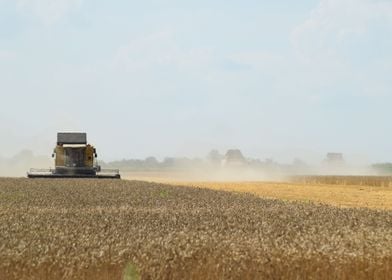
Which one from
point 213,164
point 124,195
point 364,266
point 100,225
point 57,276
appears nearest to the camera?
point 57,276

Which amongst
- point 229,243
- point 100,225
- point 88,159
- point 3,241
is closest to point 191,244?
point 229,243

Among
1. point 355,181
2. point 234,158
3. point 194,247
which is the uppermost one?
point 234,158

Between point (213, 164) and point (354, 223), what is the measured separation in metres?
102

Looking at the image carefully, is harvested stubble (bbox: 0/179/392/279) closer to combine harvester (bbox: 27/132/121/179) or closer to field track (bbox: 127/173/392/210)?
field track (bbox: 127/173/392/210)

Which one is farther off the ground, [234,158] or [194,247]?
[234,158]

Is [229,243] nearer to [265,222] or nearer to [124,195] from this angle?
[265,222]

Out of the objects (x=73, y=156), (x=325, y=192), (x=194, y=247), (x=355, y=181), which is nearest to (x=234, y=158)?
(x=355, y=181)

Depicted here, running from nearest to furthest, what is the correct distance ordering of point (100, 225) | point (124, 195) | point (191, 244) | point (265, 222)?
point (191, 244) → point (100, 225) → point (265, 222) → point (124, 195)

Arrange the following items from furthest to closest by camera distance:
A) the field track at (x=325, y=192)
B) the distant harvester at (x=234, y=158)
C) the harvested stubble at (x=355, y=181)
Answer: the distant harvester at (x=234, y=158) → the harvested stubble at (x=355, y=181) → the field track at (x=325, y=192)

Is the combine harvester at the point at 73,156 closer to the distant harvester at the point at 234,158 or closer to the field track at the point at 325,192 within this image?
the field track at the point at 325,192

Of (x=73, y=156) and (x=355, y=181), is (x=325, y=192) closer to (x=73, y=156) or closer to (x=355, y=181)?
(x=73, y=156)

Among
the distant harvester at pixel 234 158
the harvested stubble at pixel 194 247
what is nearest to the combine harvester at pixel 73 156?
the harvested stubble at pixel 194 247

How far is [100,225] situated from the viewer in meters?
18.2

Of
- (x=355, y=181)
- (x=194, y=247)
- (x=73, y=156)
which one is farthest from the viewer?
(x=355, y=181)
